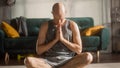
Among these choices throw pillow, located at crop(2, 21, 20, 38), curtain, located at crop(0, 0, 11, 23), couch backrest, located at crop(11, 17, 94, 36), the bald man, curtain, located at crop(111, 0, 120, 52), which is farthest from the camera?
curtain, located at crop(111, 0, 120, 52)

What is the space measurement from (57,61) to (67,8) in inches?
155

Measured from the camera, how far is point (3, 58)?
5.91m

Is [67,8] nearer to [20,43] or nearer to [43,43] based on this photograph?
[20,43]

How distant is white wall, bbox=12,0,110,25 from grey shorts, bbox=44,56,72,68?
388 centimetres

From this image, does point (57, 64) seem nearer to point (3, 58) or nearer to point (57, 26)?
point (57, 26)

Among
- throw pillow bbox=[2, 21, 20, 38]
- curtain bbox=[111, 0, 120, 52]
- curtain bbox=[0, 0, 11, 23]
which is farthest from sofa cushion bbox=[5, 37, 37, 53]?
curtain bbox=[111, 0, 120, 52]

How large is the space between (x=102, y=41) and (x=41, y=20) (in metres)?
1.51

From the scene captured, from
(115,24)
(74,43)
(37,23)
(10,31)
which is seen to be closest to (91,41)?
(37,23)

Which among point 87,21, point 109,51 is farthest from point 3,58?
point 109,51

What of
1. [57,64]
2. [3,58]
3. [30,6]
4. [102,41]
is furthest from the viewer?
[30,6]

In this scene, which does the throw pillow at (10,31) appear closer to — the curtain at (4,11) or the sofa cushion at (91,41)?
the curtain at (4,11)

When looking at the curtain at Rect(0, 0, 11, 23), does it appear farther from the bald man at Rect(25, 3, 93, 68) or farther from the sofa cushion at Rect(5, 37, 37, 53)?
the bald man at Rect(25, 3, 93, 68)

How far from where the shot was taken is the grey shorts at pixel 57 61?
2.64 m

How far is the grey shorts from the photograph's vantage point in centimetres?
264
